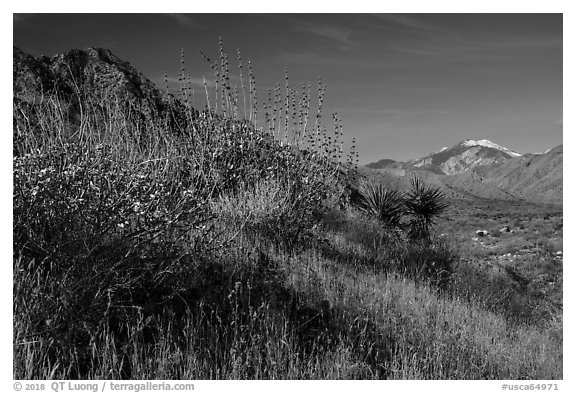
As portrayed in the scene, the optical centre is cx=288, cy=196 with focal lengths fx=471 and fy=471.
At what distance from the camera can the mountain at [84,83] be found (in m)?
8.17

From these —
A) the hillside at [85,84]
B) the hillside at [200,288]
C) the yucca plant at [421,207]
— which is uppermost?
the hillside at [85,84]

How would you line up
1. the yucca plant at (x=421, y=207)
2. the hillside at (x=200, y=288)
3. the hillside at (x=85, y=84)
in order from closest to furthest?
the hillside at (x=200, y=288) → the hillside at (x=85, y=84) → the yucca plant at (x=421, y=207)

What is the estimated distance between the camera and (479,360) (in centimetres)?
490

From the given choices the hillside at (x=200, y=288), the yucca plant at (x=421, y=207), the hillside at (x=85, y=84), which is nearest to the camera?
the hillside at (x=200, y=288)

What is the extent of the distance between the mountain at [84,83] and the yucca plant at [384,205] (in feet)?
18.1

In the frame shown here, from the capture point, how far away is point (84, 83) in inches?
332

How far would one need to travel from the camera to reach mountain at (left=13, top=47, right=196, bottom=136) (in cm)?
817

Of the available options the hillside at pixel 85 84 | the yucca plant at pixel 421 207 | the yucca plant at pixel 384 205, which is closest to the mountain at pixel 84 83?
the hillside at pixel 85 84

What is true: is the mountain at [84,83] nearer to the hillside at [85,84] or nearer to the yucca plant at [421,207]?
the hillside at [85,84]

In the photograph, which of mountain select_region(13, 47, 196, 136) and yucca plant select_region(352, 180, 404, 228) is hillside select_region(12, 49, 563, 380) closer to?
mountain select_region(13, 47, 196, 136)

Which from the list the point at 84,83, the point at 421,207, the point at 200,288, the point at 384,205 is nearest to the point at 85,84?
the point at 84,83

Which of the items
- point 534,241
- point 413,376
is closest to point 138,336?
point 413,376
